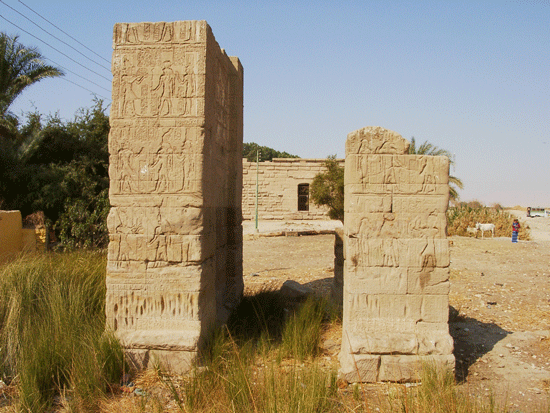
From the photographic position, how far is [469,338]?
4.84 meters

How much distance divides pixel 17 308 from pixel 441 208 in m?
4.04

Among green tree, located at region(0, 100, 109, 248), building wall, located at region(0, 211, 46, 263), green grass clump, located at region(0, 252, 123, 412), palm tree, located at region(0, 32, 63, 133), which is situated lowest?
green grass clump, located at region(0, 252, 123, 412)

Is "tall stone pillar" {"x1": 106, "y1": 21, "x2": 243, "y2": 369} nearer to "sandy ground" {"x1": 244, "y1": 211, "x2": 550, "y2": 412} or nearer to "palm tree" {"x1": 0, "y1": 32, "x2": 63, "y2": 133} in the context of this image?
"sandy ground" {"x1": 244, "y1": 211, "x2": 550, "y2": 412}

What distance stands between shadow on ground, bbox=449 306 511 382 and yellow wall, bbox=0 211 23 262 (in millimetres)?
6854

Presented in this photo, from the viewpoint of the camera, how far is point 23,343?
369 centimetres

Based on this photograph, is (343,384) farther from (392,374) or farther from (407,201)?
(407,201)

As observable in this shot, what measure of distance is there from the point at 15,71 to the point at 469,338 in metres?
12.9

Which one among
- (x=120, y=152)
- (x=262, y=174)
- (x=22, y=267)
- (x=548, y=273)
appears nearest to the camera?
(x=120, y=152)

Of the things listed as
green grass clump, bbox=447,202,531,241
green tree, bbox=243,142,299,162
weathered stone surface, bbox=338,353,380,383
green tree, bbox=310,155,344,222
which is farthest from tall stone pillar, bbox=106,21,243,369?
green tree, bbox=243,142,299,162

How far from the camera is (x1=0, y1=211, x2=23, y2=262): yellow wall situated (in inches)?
293

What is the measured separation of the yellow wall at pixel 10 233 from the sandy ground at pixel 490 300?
14.1 ft

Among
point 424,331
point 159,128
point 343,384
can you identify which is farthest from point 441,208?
point 159,128

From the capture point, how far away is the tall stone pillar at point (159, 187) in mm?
3869

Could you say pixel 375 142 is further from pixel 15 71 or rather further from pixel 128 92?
pixel 15 71
